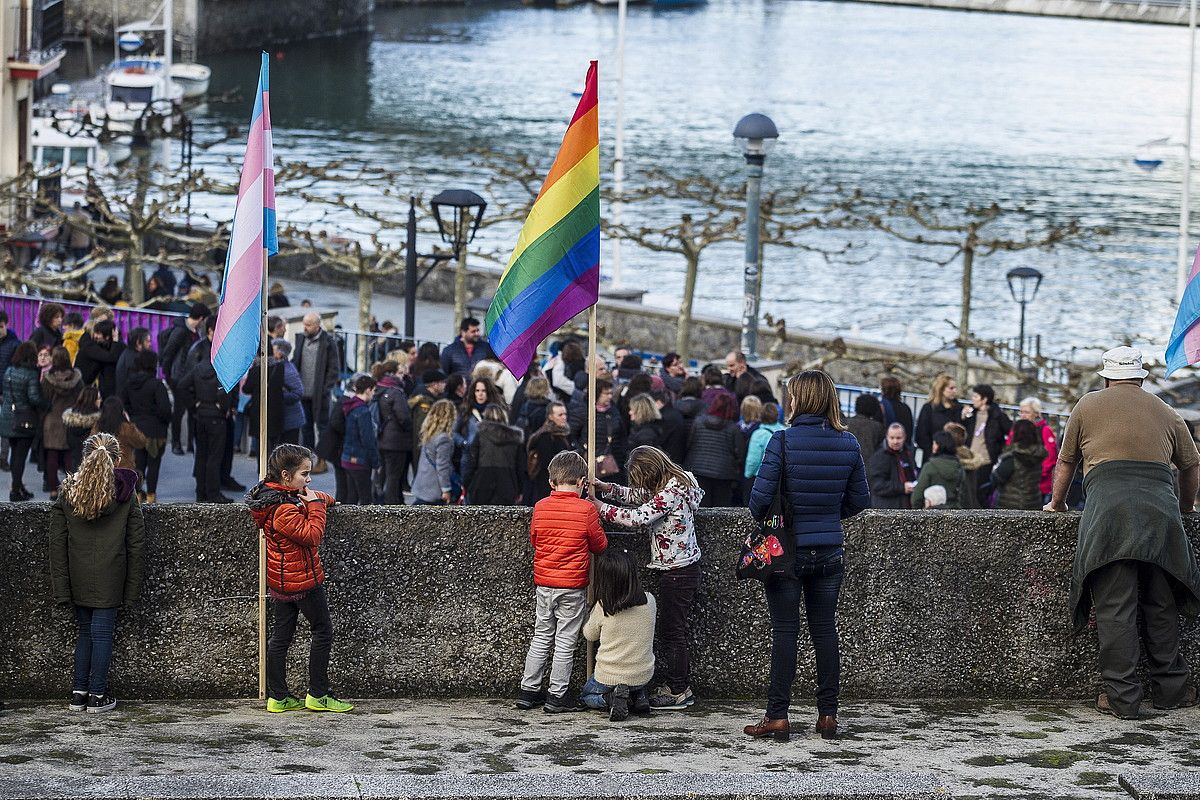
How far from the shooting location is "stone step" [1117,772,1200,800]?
6.68 m

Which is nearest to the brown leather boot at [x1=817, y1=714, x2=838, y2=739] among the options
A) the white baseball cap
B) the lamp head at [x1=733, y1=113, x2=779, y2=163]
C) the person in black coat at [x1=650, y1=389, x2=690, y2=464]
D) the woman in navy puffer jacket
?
the woman in navy puffer jacket

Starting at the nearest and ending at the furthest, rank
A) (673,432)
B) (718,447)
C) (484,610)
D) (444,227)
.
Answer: (484,610) < (718,447) < (673,432) < (444,227)

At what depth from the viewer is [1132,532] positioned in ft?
25.6

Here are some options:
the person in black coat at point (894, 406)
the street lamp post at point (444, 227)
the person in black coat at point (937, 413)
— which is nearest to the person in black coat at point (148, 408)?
the street lamp post at point (444, 227)

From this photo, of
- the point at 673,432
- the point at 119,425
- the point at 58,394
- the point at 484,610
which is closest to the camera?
the point at 484,610

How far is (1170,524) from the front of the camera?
7.80m

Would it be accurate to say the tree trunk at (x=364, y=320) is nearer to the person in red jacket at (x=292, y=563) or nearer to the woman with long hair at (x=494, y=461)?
the woman with long hair at (x=494, y=461)

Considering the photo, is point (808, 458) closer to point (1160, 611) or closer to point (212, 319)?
point (1160, 611)

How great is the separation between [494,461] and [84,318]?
29.2 ft

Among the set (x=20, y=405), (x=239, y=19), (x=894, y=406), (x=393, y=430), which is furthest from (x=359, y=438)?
(x=239, y=19)

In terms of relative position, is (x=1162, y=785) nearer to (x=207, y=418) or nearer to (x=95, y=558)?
(x=95, y=558)

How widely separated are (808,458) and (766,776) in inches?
52.7

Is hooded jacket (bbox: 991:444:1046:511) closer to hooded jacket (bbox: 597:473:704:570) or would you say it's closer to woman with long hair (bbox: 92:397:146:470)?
hooded jacket (bbox: 597:473:704:570)

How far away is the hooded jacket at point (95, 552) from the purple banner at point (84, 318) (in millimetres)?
10984
